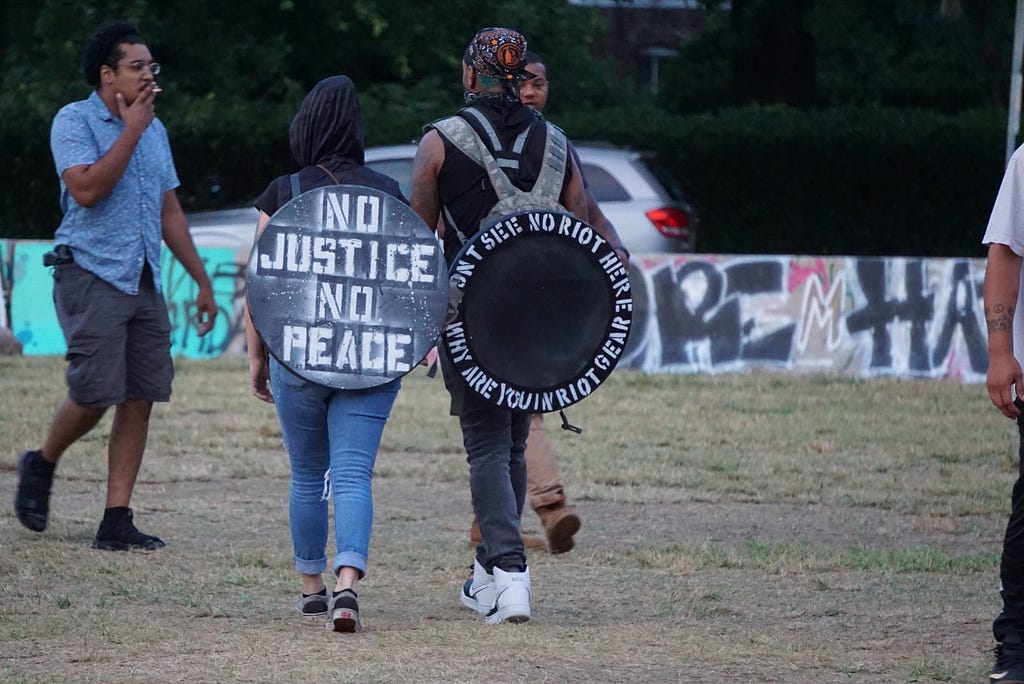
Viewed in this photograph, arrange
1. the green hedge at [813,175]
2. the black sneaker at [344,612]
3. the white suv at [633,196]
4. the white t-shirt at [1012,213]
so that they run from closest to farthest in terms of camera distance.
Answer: the white t-shirt at [1012,213], the black sneaker at [344,612], the white suv at [633,196], the green hedge at [813,175]

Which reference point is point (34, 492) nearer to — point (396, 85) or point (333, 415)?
point (333, 415)

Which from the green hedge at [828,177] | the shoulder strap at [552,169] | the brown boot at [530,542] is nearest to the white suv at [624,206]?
the green hedge at [828,177]

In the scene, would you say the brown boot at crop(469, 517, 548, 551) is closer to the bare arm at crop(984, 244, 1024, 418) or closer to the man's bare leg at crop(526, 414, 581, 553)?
the man's bare leg at crop(526, 414, 581, 553)

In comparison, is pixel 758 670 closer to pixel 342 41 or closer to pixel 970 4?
pixel 342 41

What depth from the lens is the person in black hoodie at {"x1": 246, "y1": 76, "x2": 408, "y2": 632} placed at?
191 inches

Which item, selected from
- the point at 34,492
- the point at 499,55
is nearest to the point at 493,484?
the point at 499,55

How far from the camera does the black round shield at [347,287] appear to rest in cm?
478

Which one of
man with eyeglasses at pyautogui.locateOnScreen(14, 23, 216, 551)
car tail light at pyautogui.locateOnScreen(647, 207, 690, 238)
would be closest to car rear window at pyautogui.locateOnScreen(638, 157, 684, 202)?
car tail light at pyautogui.locateOnScreen(647, 207, 690, 238)

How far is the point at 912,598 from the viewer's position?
5598 millimetres

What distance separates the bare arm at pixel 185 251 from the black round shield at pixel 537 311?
179 centimetres

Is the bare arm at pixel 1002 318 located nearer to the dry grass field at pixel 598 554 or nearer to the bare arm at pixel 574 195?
the dry grass field at pixel 598 554

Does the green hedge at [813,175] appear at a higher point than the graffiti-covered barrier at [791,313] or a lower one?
higher

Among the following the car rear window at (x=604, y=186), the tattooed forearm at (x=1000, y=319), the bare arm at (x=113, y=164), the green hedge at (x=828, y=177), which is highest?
the green hedge at (x=828, y=177)

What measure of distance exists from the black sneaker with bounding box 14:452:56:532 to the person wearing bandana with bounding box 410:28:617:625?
6.51 ft
